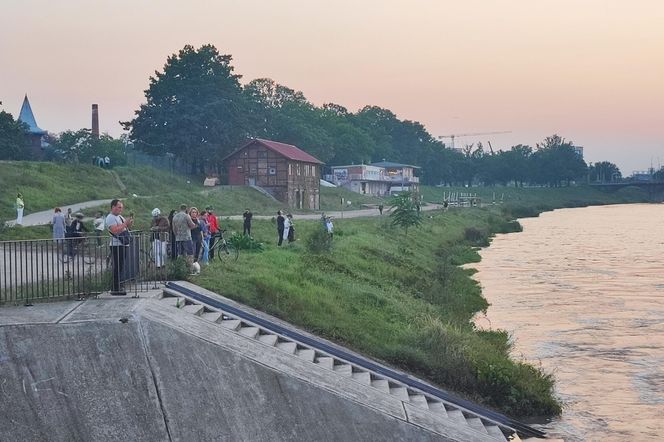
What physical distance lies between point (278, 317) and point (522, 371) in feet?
21.3

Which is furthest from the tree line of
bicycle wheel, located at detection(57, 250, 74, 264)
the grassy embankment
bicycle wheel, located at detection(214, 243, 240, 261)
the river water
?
bicycle wheel, located at detection(57, 250, 74, 264)

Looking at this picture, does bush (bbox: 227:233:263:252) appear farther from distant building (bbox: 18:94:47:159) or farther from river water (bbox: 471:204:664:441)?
distant building (bbox: 18:94:47:159)

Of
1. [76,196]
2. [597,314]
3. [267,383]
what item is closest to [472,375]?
[267,383]

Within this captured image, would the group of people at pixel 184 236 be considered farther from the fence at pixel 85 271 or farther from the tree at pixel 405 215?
the tree at pixel 405 215

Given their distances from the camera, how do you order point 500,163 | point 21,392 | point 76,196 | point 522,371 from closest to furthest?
point 21,392
point 522,371
point 76,196
point 500,163

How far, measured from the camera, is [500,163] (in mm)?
179750

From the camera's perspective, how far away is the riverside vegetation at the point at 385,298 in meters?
19.3

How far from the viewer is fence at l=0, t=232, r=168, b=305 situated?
53.2 feet

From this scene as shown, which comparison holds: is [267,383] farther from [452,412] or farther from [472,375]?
[472,375]

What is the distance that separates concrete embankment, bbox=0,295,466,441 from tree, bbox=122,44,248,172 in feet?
219

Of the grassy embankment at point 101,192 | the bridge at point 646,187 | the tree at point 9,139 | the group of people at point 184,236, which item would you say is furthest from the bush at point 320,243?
the bridge at point 646,187

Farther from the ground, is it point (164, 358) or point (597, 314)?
point (164, 358)

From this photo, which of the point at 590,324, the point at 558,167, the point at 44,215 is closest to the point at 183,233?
the point at 590,324

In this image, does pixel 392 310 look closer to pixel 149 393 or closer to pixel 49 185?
pixel 149 393
